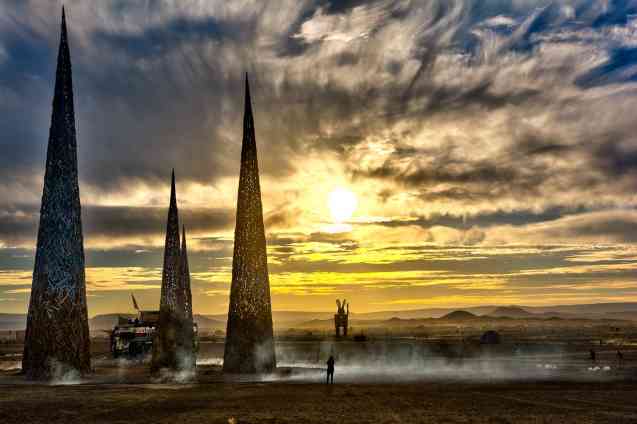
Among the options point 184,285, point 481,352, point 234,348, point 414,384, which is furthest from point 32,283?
point 481,352

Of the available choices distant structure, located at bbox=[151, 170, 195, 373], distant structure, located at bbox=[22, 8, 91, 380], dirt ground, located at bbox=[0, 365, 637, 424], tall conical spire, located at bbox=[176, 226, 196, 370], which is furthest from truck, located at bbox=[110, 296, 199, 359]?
distant structure, located at bbox=[22, 8, 91, 380]

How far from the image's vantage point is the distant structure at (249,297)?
29.7 m

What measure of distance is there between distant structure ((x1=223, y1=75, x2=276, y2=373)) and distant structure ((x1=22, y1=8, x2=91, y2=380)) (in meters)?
6.64

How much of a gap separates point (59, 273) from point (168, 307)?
5097mm

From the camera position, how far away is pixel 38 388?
2433 cm

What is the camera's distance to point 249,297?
98.1ft

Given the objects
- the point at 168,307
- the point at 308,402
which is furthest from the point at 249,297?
the point at 308,402

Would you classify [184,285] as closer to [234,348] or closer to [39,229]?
[234,348]

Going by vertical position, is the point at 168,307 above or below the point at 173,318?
above

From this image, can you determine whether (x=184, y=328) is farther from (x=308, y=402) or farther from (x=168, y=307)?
(x=308, y=402)

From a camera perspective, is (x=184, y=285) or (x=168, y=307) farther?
(x=184, y=285)

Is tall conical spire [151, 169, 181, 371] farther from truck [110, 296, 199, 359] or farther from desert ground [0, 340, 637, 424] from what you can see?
truck [110, 296, 199, 359]

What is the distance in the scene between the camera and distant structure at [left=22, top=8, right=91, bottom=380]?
26766mm

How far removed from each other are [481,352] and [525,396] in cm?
3540
